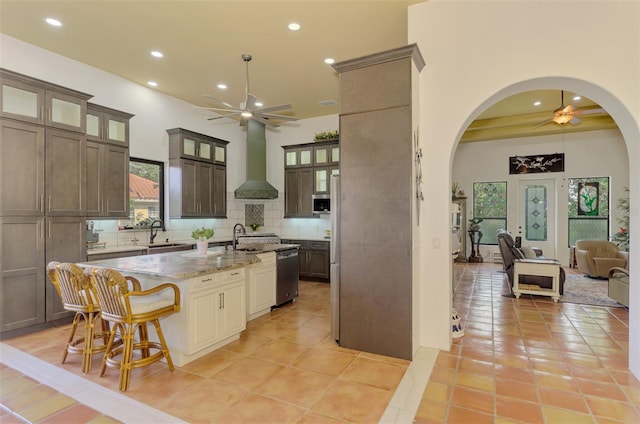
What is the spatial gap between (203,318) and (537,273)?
16.9 ft

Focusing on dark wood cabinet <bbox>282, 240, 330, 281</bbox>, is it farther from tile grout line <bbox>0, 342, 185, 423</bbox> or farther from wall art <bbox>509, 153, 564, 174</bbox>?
wall art <bbox>509, 153, 564, 174</bbox>

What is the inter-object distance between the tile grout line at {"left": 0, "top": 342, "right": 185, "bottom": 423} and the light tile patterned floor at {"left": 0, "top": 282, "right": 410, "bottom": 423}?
0.04 metres

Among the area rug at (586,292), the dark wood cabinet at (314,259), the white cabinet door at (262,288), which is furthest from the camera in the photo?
the dark wood cabinet at (314,259)

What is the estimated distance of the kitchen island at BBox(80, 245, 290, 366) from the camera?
2.83 m

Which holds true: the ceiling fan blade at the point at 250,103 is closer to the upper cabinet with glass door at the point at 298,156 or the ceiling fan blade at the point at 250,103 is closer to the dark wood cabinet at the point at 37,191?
the dark wood cabinet at the point at 37,191

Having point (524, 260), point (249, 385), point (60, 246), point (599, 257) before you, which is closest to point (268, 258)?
point (249, 385)

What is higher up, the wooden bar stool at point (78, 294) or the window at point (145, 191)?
the window at point (145, 191)

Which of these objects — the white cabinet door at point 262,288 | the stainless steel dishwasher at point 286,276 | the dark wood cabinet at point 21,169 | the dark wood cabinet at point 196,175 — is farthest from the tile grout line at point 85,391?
the dark wood cabinet at point 196,175

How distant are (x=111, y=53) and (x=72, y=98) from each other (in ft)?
2.88

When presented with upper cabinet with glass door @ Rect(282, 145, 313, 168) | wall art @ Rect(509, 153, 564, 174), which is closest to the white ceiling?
upper cabinet with glass door @ Rect(282, 145, 313, 168)

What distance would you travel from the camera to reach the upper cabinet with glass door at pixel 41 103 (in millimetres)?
3504

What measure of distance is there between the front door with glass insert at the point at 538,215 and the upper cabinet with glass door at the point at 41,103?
9573 millimetres

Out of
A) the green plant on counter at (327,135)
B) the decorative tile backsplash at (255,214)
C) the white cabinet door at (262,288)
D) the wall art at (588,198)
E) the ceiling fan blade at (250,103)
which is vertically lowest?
the white cabinet door at (262,288)

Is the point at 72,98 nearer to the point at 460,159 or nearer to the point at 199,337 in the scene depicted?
the point at 199,337
